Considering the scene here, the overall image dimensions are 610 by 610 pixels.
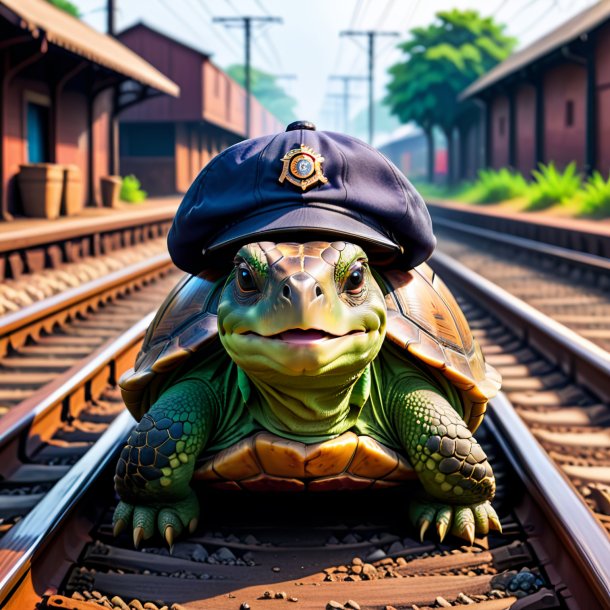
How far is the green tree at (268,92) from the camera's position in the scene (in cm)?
13205

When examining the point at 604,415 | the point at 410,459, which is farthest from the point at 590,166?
the point at 410,459

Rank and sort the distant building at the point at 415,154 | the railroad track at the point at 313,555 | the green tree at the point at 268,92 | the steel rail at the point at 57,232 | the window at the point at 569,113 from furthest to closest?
the green tree at the point at 268,92 → the distant building at the point at 415,154 → the window at the point at 569,113 → the steel rail at the point at 57,232 → the railroad track at the point at 313,555

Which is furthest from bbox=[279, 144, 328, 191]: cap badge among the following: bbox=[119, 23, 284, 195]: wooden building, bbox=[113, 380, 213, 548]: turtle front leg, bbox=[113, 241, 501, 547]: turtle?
bbox=[119, 23, 284, 195]: wooden building

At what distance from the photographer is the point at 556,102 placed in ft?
82.4

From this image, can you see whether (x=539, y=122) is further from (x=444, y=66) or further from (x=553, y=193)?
(x=444, y=66)

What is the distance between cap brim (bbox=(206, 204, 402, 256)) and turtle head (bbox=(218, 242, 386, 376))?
0.08 metres

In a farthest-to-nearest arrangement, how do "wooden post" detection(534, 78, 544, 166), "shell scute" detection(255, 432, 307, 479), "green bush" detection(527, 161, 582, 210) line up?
"wooden post" detection(534, 78, 544, 166) → "green bush" detection(527, 161, 582, 210) → "shell scute" detection(255, 432, 307, 479)

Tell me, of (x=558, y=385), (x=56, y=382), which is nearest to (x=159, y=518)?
(x=56, y=382)

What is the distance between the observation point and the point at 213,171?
297 centimetres

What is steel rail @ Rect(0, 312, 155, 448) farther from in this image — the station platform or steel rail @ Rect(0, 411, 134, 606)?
the station platform

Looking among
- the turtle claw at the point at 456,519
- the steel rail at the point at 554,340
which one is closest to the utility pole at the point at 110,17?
the steel rail at the point at 554,340

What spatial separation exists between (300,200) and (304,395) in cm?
64

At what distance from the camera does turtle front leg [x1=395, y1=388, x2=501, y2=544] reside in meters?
2.84

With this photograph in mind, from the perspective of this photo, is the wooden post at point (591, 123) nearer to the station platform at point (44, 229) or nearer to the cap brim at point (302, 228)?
the station platform at point (44, 229)
